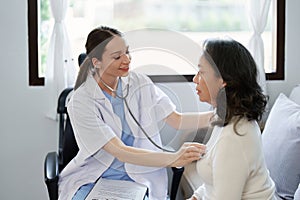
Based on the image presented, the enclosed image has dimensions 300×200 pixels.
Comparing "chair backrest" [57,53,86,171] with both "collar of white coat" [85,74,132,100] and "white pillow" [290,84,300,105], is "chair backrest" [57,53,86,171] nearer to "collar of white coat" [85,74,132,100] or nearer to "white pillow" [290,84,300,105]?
"collar of white coat" [85,74,132,100]

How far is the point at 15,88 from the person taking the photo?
9.36ft

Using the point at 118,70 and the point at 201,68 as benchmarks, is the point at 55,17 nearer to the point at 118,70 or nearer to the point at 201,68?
the point at 118,70

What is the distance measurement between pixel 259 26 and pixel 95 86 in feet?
3.64

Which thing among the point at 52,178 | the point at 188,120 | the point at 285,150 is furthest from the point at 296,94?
the point at 52,178

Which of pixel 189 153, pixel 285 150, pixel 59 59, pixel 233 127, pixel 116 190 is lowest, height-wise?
pixel 116 190

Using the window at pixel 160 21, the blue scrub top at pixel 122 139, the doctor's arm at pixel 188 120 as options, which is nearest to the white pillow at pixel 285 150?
the doctor's arm at pixel 188 120

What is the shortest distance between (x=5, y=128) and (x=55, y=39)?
22.5 inches

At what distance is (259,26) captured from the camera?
2.90 metres

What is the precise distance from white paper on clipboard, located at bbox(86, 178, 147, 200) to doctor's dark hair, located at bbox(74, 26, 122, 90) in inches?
18.2

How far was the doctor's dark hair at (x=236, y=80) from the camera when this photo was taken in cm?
160

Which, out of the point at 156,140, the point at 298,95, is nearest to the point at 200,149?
the point at 156,140

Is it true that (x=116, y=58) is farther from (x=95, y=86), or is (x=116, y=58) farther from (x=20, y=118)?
(x=20, y=118)

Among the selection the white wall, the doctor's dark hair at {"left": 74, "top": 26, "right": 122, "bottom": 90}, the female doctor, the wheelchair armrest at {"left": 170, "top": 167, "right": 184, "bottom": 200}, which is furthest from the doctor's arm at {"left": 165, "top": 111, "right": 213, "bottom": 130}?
the white wall

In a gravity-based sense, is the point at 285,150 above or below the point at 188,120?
below
